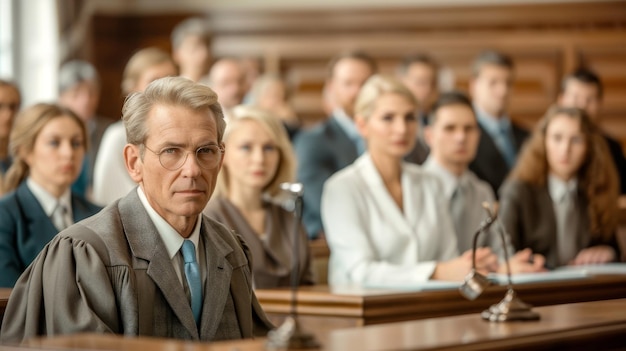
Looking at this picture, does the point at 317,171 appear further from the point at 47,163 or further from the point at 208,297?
the point at 208,297

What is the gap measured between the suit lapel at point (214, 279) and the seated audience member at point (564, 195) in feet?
10.6

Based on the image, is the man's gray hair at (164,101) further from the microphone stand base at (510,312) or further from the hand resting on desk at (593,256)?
the hand resting on desk at (593,256)

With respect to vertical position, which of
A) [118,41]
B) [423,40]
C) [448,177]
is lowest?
[448,177]

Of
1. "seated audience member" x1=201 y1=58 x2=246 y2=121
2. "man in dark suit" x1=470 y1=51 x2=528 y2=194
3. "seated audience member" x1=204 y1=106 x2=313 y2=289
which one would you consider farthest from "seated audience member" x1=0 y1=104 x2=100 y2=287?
"man in dark suit" x1=470 y1=51 x2=528 y2=194

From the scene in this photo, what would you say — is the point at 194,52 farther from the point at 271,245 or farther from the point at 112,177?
the point at 271,245

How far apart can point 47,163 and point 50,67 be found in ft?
17.2

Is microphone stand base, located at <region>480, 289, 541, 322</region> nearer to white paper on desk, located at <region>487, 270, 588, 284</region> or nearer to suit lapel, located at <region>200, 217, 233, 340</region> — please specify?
suit lapel, located at <region>200, 217, 233, 340</region>

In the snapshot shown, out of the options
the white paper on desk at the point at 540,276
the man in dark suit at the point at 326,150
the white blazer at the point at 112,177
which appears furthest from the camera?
the man in dark suit at the point at 326,150

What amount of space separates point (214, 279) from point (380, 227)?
7.91 ft

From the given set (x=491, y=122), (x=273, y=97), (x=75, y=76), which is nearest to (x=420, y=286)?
(x=491, y=122)

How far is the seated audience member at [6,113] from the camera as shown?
21.4ft

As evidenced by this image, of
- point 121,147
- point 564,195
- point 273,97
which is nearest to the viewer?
point 564,195

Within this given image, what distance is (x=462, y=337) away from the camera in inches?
118

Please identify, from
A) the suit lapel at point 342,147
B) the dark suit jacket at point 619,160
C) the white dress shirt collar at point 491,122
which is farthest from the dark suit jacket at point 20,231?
the dark suit jacket at point 619,160
